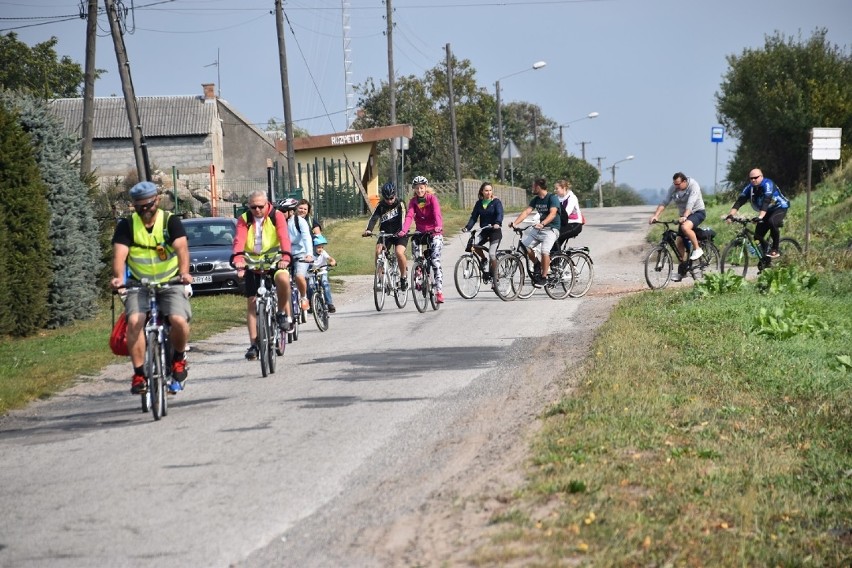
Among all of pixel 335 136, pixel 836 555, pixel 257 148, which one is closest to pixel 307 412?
pixel 836 555

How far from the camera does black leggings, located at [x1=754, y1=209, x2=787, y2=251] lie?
2127 cm

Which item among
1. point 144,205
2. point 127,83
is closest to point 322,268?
point 144,205

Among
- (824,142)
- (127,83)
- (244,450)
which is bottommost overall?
(244,450)

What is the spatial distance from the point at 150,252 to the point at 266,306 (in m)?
2.49

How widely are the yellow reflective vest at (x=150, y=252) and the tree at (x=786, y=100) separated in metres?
36.8

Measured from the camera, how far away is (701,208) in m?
20.9

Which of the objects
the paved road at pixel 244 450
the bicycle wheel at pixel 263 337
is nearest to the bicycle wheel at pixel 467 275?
the paved road at pixel 244 450

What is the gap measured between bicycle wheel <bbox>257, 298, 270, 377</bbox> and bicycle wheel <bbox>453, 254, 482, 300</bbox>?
851 centimetres

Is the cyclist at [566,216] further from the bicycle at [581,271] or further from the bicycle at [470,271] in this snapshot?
the bicycle at [470,271]

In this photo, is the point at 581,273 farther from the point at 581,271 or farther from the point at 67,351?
the point at 67,351

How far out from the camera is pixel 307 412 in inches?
388

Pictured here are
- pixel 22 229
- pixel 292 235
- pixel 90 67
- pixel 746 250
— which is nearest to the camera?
pixel 292 235

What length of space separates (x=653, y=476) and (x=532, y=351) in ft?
21.6

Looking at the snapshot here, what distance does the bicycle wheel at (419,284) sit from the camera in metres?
18.8
